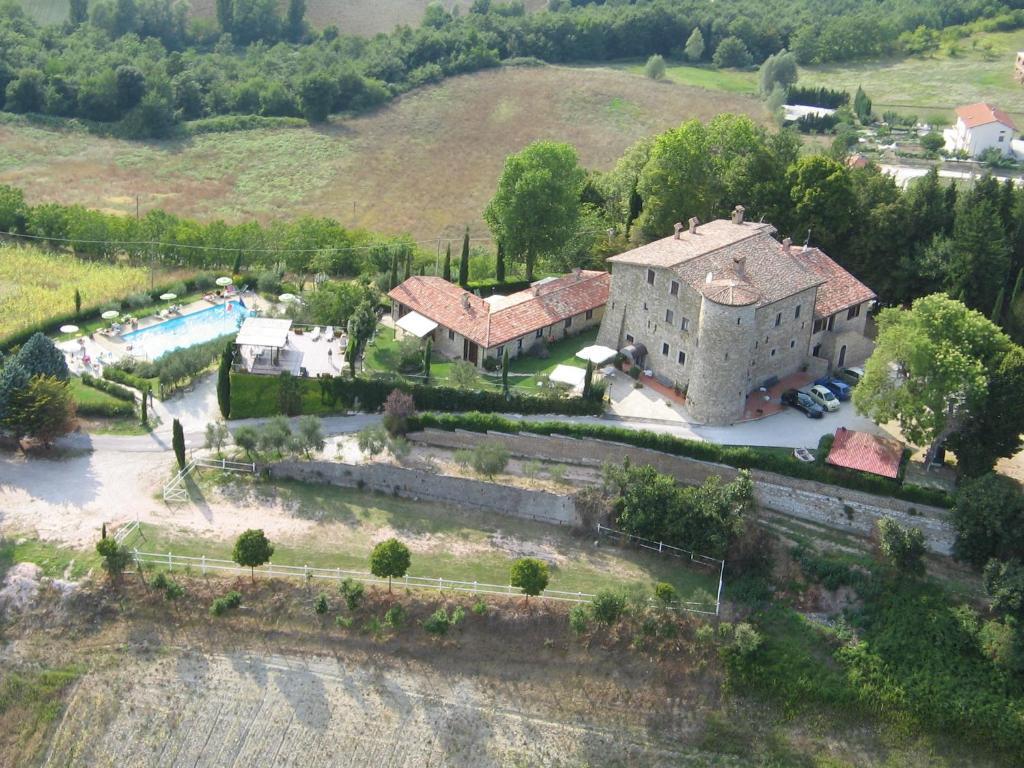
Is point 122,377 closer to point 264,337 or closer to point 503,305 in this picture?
point 264,337

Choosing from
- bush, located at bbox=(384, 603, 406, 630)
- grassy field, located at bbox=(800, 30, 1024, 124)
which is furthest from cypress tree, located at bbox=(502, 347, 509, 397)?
grassy field, located at bbox=(800, 30, 1024, 124)

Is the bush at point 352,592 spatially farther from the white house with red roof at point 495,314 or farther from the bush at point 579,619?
the white house with red roof at point 495,314

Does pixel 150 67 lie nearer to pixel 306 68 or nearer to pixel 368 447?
pixel 306 68

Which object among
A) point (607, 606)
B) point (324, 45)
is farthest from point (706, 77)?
point (607, 606)

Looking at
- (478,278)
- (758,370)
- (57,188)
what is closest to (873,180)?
(758,370)

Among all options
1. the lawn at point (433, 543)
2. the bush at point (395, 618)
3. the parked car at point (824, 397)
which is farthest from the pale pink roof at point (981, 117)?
the bush at point (395, 618)
